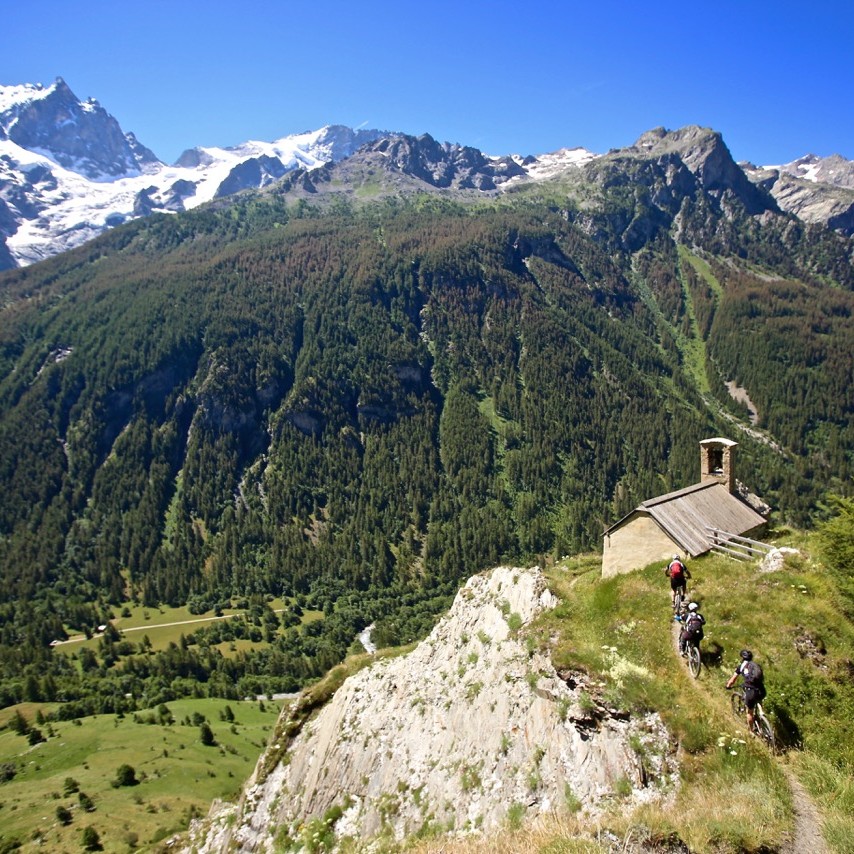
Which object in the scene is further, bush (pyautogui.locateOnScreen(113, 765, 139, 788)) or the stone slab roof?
bush (pyautogui.locateOnScreen(113, 765, 139, 788))

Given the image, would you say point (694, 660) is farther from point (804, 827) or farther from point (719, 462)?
point (719, 462)

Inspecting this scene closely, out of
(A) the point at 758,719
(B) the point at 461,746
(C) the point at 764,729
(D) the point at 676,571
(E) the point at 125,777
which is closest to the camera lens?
(C) the point at 764,729

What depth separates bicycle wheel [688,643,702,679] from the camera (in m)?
22.3

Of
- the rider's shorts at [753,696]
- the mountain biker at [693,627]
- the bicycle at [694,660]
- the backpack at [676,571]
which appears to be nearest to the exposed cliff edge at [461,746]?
A: the bicycle at [694,660]

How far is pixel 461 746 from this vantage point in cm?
2691

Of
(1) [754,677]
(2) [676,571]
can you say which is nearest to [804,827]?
(1) [754,677]

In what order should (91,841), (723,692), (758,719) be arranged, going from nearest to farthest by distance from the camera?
(758,719) → (723,692) → (91,841)

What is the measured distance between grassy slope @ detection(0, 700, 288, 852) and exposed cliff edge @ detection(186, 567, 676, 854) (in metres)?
73.1

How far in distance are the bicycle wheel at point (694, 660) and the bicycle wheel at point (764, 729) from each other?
3152 mm

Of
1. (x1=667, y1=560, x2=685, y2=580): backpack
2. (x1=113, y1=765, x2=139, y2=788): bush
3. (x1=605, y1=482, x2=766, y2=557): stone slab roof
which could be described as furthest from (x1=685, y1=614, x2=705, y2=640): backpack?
(x1=113, y1=765, x2=139, y2=788): bush

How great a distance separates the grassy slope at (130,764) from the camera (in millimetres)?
97938

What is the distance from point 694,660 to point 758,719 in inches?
133

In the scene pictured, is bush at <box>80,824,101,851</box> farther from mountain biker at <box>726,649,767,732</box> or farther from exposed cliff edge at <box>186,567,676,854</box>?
mountain biker at <box>726,649,767,732</box>

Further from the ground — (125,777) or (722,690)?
(722,690)
